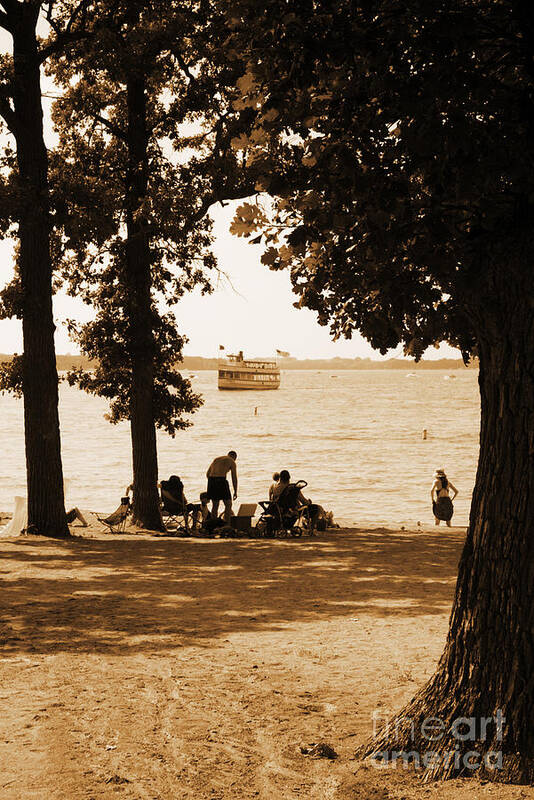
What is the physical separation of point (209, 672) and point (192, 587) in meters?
3.96

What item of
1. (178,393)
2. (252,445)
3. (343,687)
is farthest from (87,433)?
(343,687)

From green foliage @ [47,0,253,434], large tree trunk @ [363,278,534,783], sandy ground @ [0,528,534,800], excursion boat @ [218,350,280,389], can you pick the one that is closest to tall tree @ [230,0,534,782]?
large tree trunk @ [363,278,534,783]

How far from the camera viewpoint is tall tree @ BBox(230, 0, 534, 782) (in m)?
4.07

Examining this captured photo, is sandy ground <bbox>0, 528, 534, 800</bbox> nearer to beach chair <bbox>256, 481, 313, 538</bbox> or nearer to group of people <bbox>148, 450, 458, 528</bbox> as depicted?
beach chair <bbox>256, 481, 313, 538</bbox>

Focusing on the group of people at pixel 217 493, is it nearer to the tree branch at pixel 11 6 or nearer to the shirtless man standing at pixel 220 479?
the shirtless man standing at pixel 220 479

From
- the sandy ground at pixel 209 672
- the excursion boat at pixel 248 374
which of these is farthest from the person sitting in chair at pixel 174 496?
the excursion boat at pixel 248 374

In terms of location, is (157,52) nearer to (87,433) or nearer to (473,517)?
(473,517)

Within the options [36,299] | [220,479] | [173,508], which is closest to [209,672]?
[36,299]

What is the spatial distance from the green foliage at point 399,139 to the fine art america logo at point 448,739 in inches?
87.4

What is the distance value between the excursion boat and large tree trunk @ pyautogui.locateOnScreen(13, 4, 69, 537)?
481 feet

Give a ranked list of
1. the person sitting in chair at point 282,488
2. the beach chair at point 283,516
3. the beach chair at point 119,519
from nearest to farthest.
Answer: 1. the beach chair at point 283,516
2. the person sitting in chair at point 282,488
3. the beach chair at point 119,519

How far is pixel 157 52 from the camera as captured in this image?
51.5 feet

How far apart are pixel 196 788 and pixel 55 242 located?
14.3 m

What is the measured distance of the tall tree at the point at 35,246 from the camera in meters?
14.3
